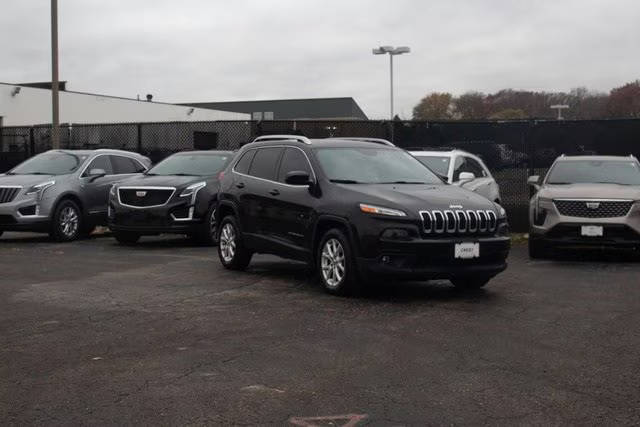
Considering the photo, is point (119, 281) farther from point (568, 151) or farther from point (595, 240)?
point (568, 151)

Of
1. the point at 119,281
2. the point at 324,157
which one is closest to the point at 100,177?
the point at 119,281

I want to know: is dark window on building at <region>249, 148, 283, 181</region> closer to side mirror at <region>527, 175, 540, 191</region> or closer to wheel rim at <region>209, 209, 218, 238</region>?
wheel rim at <region>209, 209, 218, 238</region>

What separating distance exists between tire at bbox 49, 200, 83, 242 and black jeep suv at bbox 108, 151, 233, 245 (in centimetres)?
115

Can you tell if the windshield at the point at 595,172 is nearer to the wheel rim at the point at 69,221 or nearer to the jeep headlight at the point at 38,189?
the wheel rim at the point at 69,221

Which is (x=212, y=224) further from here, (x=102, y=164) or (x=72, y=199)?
(x=102, y=164)

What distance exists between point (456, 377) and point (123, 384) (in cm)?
219

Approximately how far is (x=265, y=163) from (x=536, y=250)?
462 cm

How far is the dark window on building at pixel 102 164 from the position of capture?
1606cm

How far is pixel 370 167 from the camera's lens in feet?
31.2

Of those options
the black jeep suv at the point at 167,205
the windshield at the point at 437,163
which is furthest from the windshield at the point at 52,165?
the windshield at the point at 437,163

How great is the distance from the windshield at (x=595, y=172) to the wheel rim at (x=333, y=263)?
18.5ft

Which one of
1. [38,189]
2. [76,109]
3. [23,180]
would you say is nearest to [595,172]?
[38,189]

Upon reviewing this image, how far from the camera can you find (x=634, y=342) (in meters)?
6.51

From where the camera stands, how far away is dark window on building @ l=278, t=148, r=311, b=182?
9.52 meters
